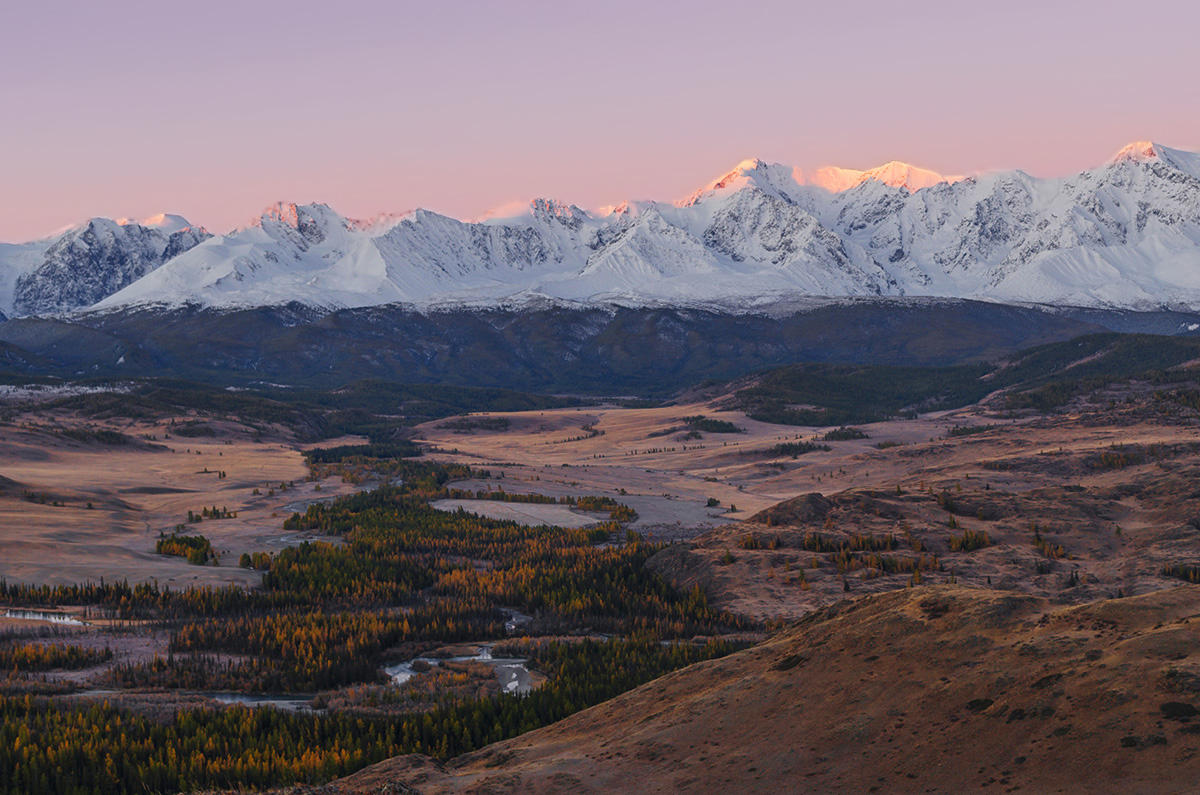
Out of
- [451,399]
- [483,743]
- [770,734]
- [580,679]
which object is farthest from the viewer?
[451,399]

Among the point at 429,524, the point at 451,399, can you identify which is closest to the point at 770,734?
the point at 429,524

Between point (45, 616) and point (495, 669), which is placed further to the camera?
point (45, 616)

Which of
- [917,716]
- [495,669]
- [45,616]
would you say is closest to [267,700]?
[495,669]

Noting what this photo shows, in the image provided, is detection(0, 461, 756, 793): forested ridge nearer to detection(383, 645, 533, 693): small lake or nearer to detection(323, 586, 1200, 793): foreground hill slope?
detection(383, 645, 533, 693): small lake

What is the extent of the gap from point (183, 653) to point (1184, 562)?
24.2 meters

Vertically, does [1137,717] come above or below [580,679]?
above

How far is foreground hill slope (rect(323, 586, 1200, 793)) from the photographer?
8.47m

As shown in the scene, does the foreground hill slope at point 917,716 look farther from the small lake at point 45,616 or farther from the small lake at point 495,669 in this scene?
the small lake at point 45,616

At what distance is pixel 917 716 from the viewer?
10.0 m

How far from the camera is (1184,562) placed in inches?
989

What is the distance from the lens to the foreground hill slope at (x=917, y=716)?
847cm

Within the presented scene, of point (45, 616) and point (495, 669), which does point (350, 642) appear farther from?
point (45, 616)

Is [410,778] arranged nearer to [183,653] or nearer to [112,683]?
[112,683]

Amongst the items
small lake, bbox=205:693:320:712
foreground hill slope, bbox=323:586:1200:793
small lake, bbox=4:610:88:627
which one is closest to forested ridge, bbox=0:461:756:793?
small lake, bbox=205:693:320:712
